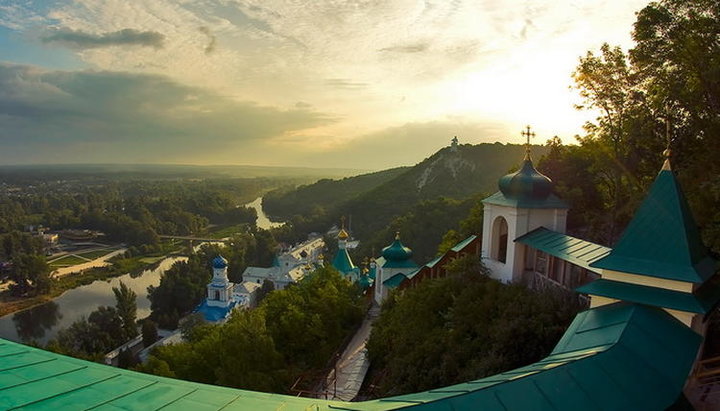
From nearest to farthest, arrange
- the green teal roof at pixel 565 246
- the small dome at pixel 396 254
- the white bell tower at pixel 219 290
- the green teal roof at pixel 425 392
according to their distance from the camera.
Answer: the green teal roof at pixel 425 392, the green teal roof at pixel 565 246, the small dome at pixel 396 254, the white bell tower at pixel 219 290

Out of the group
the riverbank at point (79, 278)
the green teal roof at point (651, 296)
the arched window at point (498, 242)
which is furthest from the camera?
the riverbank at point (79, 278)

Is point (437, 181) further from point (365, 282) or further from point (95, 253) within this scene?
point (95, 253)

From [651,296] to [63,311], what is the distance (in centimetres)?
5561

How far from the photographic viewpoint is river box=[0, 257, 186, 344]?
42.7 meters

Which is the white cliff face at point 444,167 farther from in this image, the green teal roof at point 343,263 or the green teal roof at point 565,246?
the green teal roof at point 565,246

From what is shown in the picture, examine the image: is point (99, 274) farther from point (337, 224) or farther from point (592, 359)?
point (592, 359)

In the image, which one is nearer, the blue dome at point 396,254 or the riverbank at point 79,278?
the blue dome at point 396,254

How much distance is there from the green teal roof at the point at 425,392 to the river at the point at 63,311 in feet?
142

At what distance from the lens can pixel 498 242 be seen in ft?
47.5

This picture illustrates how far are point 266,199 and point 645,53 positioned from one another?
13709 cm

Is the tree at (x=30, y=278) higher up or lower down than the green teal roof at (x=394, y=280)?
lower down

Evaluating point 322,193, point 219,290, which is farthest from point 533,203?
point 322,193

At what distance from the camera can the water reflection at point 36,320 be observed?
42.2m

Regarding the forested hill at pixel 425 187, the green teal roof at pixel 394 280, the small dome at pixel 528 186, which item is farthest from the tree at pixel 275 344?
the forested hill at pixel 425 187
